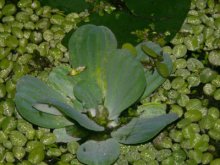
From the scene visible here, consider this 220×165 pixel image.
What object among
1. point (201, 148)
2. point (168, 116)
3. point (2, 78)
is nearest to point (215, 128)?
point (201, 148)

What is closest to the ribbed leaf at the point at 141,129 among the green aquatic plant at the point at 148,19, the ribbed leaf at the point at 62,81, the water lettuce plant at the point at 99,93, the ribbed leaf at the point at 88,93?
the water lettuce plant at the point at 99,93

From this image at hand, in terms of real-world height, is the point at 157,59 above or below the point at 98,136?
above

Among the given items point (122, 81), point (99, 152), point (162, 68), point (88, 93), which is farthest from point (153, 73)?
point (99, 152)

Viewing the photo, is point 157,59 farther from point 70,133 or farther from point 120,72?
point 70,133

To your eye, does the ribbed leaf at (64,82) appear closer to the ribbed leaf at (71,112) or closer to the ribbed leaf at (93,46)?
the ribbed leaf at (93,46)

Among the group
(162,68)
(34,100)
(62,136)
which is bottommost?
(62,136)

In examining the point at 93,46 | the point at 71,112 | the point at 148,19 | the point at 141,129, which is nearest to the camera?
the point at 71,112

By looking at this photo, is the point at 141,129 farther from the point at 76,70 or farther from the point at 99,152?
the point at 76,70
